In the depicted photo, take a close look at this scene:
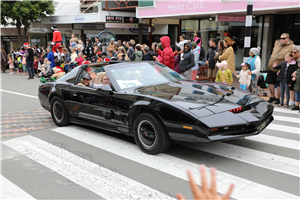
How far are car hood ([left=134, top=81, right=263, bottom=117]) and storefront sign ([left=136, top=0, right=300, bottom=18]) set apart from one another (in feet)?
30.0

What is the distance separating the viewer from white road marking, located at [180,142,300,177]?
4188 mm

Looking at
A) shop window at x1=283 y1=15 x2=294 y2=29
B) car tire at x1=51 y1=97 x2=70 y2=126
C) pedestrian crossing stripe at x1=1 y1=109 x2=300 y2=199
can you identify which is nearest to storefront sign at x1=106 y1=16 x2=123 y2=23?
shop window at x1=283 y1=15 x2=294 y2=29

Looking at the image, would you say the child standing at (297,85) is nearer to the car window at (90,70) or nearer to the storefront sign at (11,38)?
the car window at (90,70)

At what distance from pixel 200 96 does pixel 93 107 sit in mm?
2180

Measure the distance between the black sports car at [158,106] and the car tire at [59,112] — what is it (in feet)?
0.08

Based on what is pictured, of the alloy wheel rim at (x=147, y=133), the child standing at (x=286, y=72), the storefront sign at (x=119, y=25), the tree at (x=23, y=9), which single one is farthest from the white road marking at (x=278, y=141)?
the tree at (x=23, y=9)

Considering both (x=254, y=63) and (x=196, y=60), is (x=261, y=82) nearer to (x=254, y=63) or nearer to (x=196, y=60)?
(x=254, y=63)

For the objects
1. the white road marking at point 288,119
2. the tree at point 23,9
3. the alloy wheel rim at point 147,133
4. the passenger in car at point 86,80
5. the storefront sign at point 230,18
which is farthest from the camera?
the tree at point 23,9

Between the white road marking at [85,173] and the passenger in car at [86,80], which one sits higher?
the passenger in car at [86,80]

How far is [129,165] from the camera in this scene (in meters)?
4.45

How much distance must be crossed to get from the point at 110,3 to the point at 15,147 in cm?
1925

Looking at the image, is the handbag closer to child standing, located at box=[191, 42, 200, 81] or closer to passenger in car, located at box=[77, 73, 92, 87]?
child standing, located at box=[191, 42, 200, 81]

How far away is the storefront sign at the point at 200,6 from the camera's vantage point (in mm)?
12875

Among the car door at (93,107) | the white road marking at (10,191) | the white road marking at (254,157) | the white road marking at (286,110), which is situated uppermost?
the car door at (93,107)
